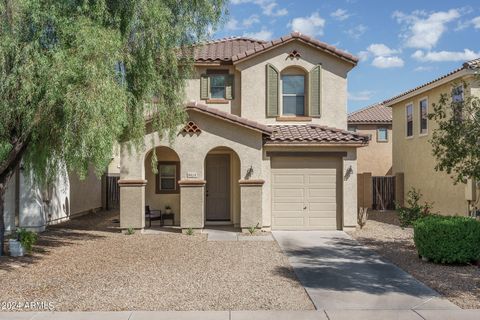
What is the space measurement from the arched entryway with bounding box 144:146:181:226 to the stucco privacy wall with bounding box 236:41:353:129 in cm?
333

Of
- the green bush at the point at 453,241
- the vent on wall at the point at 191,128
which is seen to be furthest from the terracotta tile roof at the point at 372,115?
the green bush at the point at 453,241

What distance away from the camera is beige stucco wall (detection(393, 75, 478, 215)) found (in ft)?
59.4

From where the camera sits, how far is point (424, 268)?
10023mm

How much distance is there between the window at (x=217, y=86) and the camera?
1727 cm

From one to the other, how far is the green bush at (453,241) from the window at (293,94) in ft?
25.7

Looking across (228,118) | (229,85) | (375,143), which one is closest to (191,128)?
(228,118)

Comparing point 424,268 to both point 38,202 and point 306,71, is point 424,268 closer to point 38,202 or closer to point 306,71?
point 306,71

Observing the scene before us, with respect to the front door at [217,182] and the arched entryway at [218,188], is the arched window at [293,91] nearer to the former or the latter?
the arched entryway at [218,188]

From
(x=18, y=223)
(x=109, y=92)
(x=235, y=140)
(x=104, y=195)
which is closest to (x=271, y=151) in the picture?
(x=235, y=140)

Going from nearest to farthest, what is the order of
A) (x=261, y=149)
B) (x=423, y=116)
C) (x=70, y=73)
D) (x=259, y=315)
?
(x=259, y=315) → (x=70, y=73) → (x=261, y=149) → (x=423, y=116)

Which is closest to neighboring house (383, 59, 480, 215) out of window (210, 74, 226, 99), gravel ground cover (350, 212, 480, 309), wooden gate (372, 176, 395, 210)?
wooden gate (372, 176, 395, 210)

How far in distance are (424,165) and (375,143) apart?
44.6 ft

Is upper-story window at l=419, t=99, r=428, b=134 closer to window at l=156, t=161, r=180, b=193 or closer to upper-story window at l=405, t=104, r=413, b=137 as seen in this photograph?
upper-story window at l=405, t=104, r=413, b=137

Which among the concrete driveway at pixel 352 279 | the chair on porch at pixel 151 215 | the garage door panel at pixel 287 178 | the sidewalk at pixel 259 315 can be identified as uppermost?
the garage door panel at pixel 287 178
